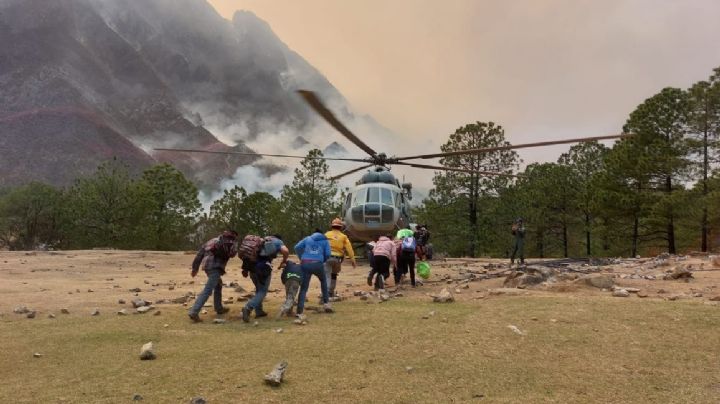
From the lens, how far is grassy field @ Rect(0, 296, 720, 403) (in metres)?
4.75

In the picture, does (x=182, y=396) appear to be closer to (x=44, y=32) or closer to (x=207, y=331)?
(x=207, y=331)

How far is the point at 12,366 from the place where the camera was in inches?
228

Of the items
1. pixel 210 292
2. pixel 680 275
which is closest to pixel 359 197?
pixel 210 292

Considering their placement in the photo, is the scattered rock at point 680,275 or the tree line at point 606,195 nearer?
the scattered rock at point 680,275

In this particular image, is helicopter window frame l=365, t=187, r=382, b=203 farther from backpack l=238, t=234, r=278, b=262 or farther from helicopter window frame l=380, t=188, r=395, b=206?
backpack l=238, t=234, r=278, b=262

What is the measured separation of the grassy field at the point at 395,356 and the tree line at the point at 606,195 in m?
13.3

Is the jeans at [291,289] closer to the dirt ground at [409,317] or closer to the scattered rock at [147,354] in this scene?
the dirt ground at [409,317]

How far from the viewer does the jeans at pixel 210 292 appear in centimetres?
842

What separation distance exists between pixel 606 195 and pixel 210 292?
2876 cm

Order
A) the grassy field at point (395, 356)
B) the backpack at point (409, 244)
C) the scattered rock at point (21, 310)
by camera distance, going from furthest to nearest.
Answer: the backpack at point (409, 244), the scattered rock at point (21, 310), the grassy field at point (395, 356)

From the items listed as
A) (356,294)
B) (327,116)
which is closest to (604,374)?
(356,294)

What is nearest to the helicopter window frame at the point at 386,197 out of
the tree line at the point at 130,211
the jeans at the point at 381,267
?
the jeans at the point at 381,267

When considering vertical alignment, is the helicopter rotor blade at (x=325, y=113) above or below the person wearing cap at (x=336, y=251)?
above

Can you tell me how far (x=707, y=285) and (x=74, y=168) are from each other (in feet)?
401
